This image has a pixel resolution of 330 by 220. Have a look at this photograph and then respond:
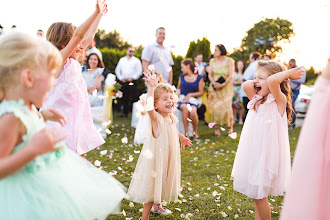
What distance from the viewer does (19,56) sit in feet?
5.26

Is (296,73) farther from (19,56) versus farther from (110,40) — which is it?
(110,40)

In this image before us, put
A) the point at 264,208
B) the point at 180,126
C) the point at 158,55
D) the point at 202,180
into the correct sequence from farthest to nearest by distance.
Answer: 1. the point at 180,126
2. the point at 158,55
3. the point at 202,180
4. the point at 264,208

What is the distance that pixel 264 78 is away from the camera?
10.5ft

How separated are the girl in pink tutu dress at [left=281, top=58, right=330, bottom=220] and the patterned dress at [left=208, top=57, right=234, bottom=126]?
6.94 metres

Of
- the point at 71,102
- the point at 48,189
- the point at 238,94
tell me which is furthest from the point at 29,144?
the point at 238,94

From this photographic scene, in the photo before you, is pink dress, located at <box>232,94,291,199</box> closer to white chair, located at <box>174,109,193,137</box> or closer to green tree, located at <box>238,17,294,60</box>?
white chair, located at <box>174,109,193,137</box>

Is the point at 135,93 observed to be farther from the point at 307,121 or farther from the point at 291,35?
the point at 291,35

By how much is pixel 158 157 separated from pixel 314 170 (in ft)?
5.20

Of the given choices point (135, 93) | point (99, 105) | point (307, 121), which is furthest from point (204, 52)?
point (307, 121)

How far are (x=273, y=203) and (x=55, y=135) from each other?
3240 millimetres

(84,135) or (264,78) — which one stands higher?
(264,78)

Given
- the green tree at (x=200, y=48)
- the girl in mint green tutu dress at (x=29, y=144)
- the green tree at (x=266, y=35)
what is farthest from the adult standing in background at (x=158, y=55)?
the green tree at (x=266, y=35)

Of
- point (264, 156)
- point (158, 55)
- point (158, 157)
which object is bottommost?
point (158, 157)

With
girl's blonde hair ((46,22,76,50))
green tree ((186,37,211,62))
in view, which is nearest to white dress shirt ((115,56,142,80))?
green tree ((186,37,211,62))
